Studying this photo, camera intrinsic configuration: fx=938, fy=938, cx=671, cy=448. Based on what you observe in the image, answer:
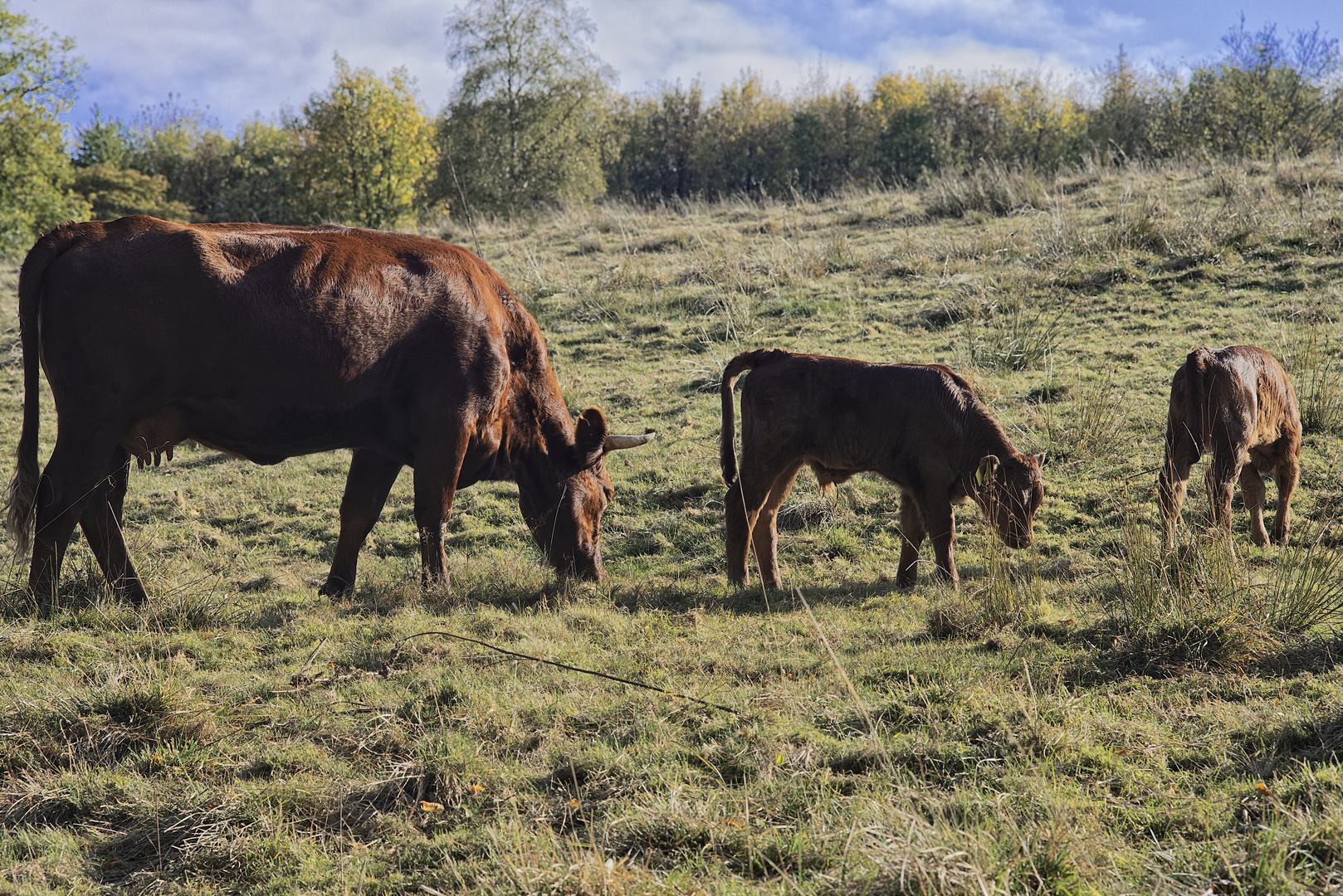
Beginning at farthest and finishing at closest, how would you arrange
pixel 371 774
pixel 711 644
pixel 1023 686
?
pixel 711 644 < pixel 1023 686 < pixel 371 774

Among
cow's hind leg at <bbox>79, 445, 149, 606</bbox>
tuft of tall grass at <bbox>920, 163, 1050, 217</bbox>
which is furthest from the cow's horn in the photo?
tuft of tall grass at <bbox>920, 163, 1050, 217</bbox>

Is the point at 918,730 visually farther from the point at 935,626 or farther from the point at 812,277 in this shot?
the point at 812,277

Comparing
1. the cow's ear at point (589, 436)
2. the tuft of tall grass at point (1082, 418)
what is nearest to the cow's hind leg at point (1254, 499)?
the tuft of tall grass at point (1082, 418)

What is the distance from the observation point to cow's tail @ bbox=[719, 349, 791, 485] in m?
6.52

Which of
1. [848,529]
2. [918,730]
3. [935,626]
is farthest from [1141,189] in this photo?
[918,730]

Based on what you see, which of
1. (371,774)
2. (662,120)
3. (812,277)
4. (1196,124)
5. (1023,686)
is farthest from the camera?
(662,120)

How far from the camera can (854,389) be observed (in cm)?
650

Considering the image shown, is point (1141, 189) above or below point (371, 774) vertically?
above

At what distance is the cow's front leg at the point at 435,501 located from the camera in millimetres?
6332

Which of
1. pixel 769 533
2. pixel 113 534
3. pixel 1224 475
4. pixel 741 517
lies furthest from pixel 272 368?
pixel 1224 475

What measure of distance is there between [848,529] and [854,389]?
5.20 feet

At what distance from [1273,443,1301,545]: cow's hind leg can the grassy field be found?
0.23 m

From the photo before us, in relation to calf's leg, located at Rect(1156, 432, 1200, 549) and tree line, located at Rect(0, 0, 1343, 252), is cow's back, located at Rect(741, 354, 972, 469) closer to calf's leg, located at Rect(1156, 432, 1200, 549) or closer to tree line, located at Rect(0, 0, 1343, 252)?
calf's leg, located at Rect(1156, 432, 1200, 549)

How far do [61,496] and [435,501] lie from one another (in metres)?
2.18
